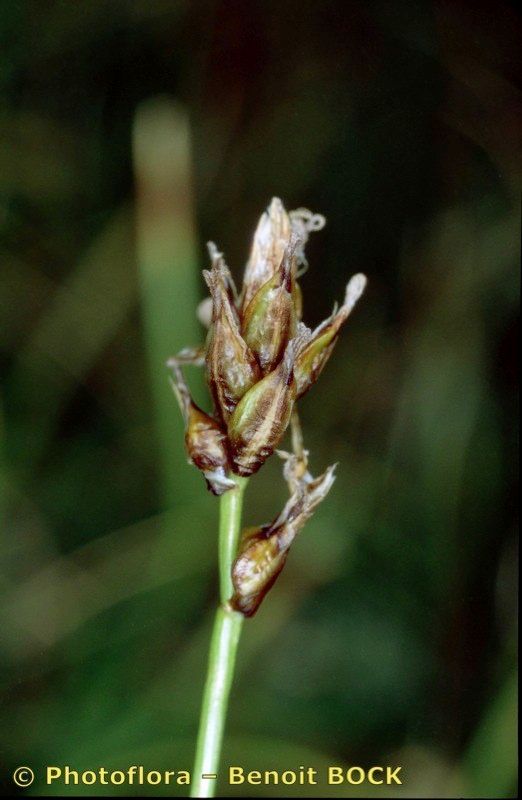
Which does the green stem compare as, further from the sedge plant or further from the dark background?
the dark background

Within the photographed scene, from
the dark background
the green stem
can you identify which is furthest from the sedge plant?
the dark background

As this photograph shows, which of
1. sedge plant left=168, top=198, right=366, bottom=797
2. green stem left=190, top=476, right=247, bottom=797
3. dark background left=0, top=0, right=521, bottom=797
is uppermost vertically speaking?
dark background left=0, top=0, right=521, bottom=797

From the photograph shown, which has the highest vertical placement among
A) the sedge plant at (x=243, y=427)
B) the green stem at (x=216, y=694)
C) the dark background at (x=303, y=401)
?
the dark background at (x=303, y=401)

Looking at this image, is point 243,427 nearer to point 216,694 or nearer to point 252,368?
point 252,368

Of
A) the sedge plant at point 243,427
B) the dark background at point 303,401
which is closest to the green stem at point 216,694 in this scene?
the sedge plant at point 243,427

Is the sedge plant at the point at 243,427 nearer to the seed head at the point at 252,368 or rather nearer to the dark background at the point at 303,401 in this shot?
the seed head at the point at 252,368

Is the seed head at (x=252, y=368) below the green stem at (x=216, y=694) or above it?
above
